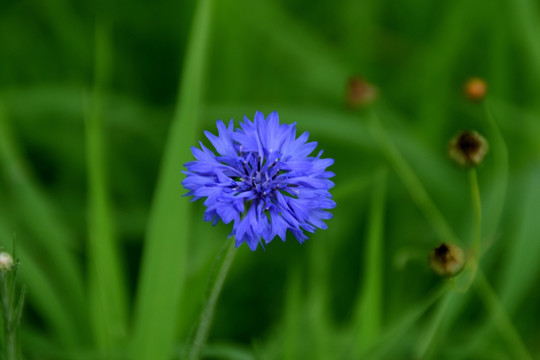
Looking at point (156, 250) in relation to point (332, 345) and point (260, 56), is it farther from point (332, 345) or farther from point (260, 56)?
point (260, 56)

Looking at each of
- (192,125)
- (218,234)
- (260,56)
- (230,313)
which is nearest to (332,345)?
(230,313)

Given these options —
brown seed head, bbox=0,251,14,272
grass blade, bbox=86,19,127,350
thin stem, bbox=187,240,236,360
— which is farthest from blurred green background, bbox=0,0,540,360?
brown seed head, bbox=0,251,14,272

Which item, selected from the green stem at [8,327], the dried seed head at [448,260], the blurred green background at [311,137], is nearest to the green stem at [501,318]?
the blurred green background at [311,137]

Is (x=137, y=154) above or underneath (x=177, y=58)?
underneath

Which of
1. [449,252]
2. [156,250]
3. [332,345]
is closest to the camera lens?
[449,252]

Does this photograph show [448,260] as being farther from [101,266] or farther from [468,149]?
[101,266]

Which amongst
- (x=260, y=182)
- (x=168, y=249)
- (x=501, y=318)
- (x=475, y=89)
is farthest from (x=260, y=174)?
(x=501, y=318)

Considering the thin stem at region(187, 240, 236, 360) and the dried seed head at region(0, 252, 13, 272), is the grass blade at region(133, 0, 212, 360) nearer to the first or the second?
the thin stem at region(187, 240, 236, 360)
